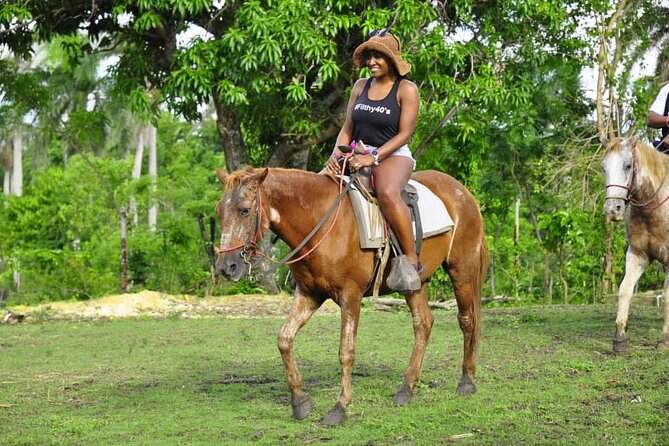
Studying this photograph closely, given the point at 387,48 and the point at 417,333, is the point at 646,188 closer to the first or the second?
the point at 417,333

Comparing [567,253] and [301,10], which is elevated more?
[301,10]

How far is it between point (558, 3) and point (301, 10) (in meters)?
5.10

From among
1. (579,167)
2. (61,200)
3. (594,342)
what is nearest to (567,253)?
(579,167)

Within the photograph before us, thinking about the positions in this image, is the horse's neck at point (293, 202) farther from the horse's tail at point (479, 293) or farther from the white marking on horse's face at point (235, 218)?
the horse's tail at point (479, 293)

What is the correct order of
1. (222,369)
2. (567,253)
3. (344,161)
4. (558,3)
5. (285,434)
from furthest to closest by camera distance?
(567,253) → (558,3) → (222,369) → (344,161) → (285,434)

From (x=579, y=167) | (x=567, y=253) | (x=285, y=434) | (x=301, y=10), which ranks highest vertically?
(x=301, y=10)

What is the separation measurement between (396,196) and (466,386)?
5.64 ft

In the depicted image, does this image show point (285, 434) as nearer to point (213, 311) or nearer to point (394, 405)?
point (394, 405)

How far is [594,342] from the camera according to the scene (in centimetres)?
991

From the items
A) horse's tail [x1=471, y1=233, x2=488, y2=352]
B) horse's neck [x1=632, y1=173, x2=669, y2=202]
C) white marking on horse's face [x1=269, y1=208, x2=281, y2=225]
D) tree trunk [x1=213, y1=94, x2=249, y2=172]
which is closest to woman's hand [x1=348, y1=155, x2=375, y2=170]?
white marking on horse's face [x1=269, y1=208, x2=281, y2=225]

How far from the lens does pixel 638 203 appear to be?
9.20 meters

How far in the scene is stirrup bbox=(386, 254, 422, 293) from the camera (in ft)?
22.6

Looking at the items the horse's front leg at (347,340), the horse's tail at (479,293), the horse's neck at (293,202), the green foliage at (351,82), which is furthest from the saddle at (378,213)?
the green foliage at (351,82)

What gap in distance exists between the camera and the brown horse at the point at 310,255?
618 cm
